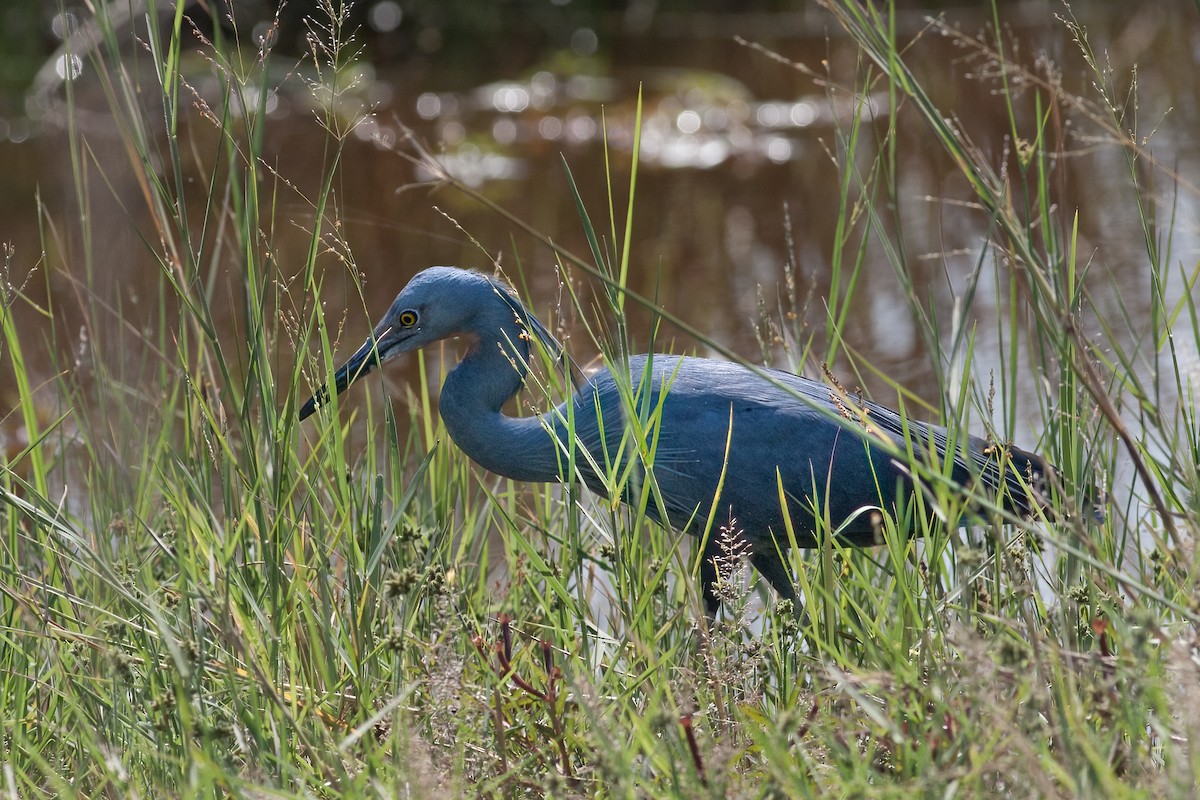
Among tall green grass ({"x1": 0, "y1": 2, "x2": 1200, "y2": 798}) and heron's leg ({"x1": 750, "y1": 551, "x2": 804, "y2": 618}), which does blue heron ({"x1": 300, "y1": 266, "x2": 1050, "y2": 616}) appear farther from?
tall green grass ({"x1": 0, "y1": 2, "x2": 1200, "y2": 798})

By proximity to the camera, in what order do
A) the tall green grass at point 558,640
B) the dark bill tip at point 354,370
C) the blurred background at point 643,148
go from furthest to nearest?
the blurred background at point 643,148
the dark bill tip at point 354,370
the tall green grass at point 558,640

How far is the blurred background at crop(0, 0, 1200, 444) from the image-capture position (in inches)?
227

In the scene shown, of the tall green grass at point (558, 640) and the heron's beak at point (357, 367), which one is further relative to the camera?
the heron's beak at point (357, 367)

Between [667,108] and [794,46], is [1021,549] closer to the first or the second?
[667,108]

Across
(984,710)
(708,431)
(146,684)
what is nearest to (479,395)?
(708,431)

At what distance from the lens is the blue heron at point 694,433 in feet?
9.16

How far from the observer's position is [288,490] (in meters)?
2.10

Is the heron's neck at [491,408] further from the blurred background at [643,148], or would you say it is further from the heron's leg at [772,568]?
the blurred background at [643,148]

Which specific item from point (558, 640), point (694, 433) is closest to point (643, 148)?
point (694, 433)

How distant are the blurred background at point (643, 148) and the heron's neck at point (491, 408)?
3.38 ft

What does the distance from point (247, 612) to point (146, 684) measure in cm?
19

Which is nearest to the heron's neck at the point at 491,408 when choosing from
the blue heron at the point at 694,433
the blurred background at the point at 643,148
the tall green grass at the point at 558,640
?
the blue heron at the point at 694,433

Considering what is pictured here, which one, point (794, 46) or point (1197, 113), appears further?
point (794, 46)

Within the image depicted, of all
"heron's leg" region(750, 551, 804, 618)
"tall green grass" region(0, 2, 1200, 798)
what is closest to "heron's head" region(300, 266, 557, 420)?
"tall green grass" region(0, 2, 1200, 798)
